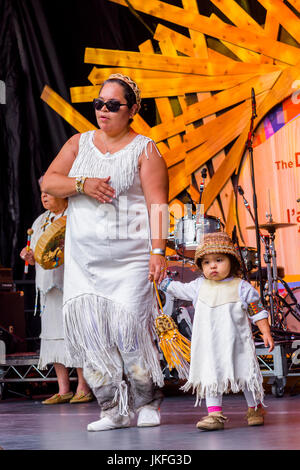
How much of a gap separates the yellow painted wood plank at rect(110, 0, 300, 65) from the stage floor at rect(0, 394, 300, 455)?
3.74 m

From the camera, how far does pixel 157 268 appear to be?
119 inches

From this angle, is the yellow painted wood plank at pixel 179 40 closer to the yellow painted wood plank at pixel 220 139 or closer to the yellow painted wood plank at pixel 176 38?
the yellow painted wood plank at pixel 176 38

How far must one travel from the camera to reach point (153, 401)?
319cm

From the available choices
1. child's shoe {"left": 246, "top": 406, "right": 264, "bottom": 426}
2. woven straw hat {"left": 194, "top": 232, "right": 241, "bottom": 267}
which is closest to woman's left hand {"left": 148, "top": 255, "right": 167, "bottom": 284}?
woven straw hat {"left": 194, "top": 232, "right": 241, "bottom": 267}

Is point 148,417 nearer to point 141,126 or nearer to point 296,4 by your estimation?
point 141,126

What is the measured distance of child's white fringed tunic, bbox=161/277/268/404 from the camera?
3.04 metres

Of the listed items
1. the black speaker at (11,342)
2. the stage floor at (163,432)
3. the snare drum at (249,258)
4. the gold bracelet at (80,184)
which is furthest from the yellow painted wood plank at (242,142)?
the gold bracelet at (80,184)

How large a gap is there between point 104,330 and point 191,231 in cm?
267

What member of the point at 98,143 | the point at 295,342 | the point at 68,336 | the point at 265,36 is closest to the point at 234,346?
the point at 68,336

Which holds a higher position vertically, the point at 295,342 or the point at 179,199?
the point at 179,199

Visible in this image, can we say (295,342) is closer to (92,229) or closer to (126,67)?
(92,229)

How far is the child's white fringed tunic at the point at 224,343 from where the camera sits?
3.04 metres

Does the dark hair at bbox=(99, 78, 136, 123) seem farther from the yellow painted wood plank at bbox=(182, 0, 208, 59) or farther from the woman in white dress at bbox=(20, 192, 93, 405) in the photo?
the yellow painted wood plank at bbox=(182, 0, 208, 59)

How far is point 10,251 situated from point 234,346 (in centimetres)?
413
